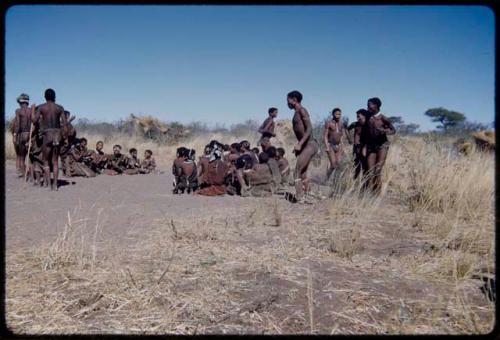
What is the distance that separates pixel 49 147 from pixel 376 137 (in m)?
6.67

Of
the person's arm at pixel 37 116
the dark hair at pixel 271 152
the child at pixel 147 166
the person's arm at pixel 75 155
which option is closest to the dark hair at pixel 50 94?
the person's arm at pixel 37 116

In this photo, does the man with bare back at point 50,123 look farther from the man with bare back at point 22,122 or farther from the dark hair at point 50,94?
the man with bare back at point 22,122

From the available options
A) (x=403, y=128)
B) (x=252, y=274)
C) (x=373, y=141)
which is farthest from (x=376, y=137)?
(x=403, y=128)

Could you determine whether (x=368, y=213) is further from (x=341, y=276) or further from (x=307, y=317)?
(x=307, y=317)

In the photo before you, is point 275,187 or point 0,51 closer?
point 0,51

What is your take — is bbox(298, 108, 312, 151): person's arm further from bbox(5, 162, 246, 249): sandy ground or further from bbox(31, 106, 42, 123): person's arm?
bbox(31, 106, 42, 123): person's arm

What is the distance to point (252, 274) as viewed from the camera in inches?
159

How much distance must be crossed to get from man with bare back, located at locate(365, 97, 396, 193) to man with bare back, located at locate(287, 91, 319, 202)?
1.11 m

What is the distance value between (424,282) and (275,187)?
19.2ft

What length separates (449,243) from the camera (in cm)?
514

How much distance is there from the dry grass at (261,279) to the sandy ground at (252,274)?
11 millimetres

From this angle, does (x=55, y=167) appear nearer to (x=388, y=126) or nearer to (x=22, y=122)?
(x=22, y=122)

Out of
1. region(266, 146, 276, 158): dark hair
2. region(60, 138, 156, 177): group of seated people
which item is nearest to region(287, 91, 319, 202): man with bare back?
region(266, 146, 276, 158): dark hair

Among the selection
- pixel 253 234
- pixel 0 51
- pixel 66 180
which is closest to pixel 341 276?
pixel 253 234
